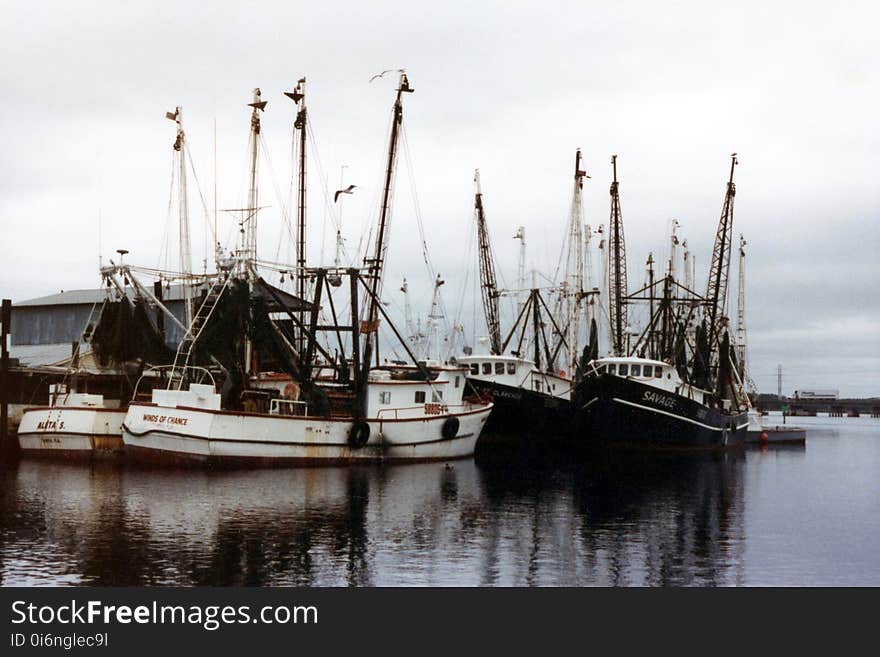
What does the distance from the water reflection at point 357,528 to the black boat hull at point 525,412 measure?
17.3 m

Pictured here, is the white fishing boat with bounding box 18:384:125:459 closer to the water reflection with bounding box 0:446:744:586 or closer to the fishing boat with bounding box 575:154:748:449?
the water reflection with bounding box 0:446:744:586

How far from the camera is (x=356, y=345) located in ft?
165

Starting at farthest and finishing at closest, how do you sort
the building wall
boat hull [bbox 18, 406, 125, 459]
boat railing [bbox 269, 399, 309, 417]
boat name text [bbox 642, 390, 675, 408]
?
the building wall < boat name text [bbox 642, 390, 675, 408] < boat railing [bbox 269, 399, 309, 417] < boat hull [bbox 18, 406, 125, 459]

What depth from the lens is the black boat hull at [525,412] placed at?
2530 inches

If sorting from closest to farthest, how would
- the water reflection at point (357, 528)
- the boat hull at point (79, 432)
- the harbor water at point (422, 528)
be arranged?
the water reflection at point (357, 528)
the harbor water at point (422, 528)
the boat hull at point (79, 432)

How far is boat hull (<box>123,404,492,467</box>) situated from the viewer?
43.5 meters

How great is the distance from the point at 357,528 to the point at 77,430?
75.7 ft

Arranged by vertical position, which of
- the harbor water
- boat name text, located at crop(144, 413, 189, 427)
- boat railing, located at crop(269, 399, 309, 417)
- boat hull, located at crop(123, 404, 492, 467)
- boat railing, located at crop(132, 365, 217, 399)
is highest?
boat railing, located at crop(132, 365, 217, 399)

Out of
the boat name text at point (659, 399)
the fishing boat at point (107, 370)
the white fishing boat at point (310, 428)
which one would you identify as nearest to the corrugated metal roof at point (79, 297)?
the fishing boat at point (107, 370)

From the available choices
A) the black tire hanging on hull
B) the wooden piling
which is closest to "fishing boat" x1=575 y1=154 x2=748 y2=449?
the black tire hanging on hull

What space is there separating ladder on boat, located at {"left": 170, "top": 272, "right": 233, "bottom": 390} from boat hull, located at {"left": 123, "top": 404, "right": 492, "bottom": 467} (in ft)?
9.50

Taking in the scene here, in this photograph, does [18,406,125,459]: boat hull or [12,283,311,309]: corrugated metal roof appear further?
[12,283,311,309]: corrugated metal roof

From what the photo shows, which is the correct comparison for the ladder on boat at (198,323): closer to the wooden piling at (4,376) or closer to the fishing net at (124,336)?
the fishing net at (124,336)

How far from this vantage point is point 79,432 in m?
47.2
